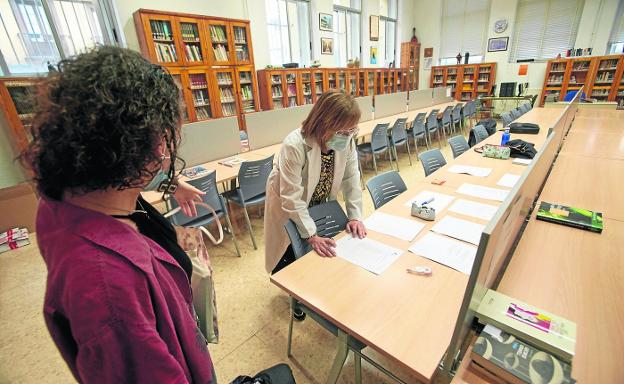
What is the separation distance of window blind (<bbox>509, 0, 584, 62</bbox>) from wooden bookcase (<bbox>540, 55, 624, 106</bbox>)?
52cm

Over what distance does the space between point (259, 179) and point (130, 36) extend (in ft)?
12.1

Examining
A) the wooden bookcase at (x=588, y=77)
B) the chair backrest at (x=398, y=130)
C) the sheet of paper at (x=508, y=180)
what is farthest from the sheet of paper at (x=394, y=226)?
the wooden bookcase at (x=588, y=77)

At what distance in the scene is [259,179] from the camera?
280 cm

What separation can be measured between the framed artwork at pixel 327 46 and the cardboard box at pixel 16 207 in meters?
6.54

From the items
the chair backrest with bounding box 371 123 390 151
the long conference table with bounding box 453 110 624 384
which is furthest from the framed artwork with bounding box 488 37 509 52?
the long conference table with bounding box 453 110 624 384

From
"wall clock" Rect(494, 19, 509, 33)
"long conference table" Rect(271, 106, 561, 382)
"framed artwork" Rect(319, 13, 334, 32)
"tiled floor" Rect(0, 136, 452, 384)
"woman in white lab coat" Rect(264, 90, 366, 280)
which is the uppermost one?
"framed artwork" Rect(319, 13, 334, 32)

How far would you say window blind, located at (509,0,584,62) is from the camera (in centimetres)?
749

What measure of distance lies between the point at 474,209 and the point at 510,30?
9208 mm

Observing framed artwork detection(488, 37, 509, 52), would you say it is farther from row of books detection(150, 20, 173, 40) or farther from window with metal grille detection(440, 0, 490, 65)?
row of books detection(150, 20, 173, 40)

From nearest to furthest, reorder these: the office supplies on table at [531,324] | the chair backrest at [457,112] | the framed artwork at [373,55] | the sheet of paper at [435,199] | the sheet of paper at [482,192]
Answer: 1. the office supplies on table at [531,324]
2. the sheet of paper at [435,199]
3. the sheet of paper at [482,192]
4. the chair backrest at [457,112]
5. the framed artwork at [373,55]

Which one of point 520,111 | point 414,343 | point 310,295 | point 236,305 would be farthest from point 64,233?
point 520,111

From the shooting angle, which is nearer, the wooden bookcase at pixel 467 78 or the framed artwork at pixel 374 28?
the framed artwork at pixel 374 28

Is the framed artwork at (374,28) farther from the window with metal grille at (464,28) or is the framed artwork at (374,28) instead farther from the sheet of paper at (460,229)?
the sheet of paper at (460,229)

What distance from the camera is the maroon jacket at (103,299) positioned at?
0.48m
